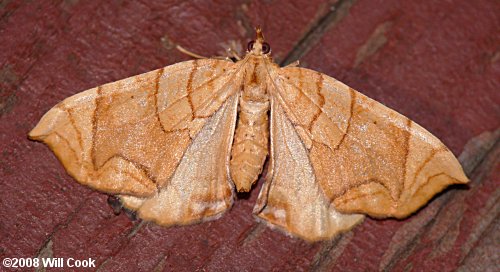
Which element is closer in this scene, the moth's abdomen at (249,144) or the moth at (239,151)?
the moth at (239,151)

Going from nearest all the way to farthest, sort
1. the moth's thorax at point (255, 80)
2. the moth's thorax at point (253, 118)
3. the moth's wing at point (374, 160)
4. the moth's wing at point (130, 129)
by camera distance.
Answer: the moth's wing at point (130, 129) → the moth's wing at point (374, 160) → the moth's thorax at point (253, 118) → the moth's thorax at point (255, 80)

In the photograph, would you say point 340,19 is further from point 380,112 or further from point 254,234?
point 254,234

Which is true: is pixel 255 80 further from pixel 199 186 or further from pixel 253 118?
pixel 199 186

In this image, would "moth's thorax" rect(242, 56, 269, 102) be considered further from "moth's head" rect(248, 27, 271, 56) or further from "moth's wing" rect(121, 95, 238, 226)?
"moth's wing" rect(121, 95, 238, 226)

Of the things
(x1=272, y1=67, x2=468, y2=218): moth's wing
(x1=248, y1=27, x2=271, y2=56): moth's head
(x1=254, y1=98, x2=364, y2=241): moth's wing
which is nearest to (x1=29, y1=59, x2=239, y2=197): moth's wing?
(x1=248, y1=27, x2=271, y2=56): moth's head

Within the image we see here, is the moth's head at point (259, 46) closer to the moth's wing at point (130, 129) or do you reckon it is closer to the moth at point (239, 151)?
the moth at point (239, 151)

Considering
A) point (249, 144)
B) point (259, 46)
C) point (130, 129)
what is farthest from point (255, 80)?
point (130, 129)

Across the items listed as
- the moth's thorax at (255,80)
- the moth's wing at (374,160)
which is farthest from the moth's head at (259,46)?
the moth's wing at (374,160)
